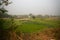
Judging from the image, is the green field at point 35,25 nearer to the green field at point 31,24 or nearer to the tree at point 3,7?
the green field at point 31,24

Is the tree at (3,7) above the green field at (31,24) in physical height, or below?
above

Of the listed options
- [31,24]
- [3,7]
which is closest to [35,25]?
[31,24]

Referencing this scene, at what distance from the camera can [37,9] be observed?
1955 millimetres

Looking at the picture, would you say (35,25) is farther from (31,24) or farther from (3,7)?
(3,7)

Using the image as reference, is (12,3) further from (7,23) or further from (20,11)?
(7,23)

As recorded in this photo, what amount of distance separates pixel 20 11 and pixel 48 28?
1.38ft

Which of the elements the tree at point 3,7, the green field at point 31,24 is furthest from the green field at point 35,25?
the tree at point 3,7

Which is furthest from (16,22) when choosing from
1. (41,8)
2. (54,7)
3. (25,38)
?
(54,7)

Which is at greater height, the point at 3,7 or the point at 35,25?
the point at 3,7

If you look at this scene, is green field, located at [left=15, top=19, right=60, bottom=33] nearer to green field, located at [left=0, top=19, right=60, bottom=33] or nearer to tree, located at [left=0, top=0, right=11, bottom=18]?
green field, located at [left=0, top=19, right=60, bottom=33]

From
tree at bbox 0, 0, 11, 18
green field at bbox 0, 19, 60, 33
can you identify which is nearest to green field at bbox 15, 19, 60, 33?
green field at bbox 0, 19, 60, 33

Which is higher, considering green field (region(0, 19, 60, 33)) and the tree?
the tree

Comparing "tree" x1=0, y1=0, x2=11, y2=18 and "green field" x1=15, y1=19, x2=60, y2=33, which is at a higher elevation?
"tree" x1=0, y1=0, x2=11, y2=18

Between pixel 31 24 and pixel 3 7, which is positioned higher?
pixel 3 7
